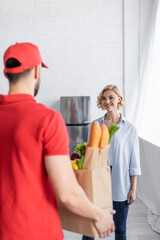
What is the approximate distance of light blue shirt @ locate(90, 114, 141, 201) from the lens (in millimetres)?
2408

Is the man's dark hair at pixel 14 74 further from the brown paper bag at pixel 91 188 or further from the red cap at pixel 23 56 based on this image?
the brown paper bag at pixel 91 188

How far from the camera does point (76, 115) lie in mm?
5383

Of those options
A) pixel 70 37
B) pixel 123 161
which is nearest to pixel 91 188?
pixel 123 161

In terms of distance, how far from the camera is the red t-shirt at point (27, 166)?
111 centimetres

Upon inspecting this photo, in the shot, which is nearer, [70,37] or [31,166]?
[31,166]

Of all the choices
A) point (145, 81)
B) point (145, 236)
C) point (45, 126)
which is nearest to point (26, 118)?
point (45, 126)

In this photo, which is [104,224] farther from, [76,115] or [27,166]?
[76,115]

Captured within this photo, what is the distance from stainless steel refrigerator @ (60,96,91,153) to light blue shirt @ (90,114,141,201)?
294cm

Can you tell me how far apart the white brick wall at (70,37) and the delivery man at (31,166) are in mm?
4727

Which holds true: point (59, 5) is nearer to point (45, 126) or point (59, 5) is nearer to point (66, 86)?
point (66, 86)

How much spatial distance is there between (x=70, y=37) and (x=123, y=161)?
3885mm

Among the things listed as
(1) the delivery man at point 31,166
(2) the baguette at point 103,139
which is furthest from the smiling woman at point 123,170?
(1) the delivery man at point 31,166

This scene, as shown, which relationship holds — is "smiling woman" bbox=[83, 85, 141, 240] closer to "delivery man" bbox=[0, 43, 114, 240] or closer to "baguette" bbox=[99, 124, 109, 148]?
"baguette" bbox=[99, 124, 109, 148]

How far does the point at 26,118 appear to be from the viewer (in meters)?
1.12
